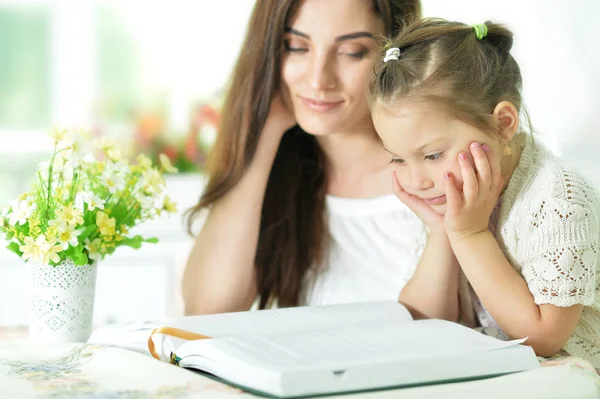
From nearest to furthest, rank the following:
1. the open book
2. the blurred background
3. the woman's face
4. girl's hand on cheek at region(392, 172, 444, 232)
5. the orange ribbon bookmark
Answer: the open book → the orange ribbon bookmark → girl's hand on cheek at region(392, 172, 444, 232) → the woman's face → the blurred background

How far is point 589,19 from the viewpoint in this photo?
11.0ft

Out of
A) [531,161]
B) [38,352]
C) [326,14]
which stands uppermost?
[326,14]

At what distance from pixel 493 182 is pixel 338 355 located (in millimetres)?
482

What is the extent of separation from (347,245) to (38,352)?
2.61ft

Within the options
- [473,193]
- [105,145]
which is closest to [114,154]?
[105,145]

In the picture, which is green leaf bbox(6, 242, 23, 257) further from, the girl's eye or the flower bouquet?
the girl's eye

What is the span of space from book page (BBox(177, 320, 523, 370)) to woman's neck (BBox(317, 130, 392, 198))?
0.73 meters

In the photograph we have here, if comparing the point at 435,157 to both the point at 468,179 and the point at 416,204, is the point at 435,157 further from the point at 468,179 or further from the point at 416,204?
the point at 416,204

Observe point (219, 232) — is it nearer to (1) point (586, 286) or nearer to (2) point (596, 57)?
(1) point (586, 286)

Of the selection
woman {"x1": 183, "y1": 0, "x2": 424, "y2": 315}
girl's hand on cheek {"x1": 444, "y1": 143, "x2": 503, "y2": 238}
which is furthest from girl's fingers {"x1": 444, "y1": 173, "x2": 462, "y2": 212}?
woman {"x1": 183, "y1": 0, "x2": 424, "y2": 315}

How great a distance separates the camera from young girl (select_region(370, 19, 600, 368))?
4.25ft

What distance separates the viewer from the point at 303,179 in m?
1.97

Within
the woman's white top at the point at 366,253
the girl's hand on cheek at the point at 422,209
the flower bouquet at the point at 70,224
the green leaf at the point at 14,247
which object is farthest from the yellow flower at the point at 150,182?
the woman's white top at the point at 366,253

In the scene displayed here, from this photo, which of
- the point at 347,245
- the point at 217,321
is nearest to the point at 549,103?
the point at 347,245
